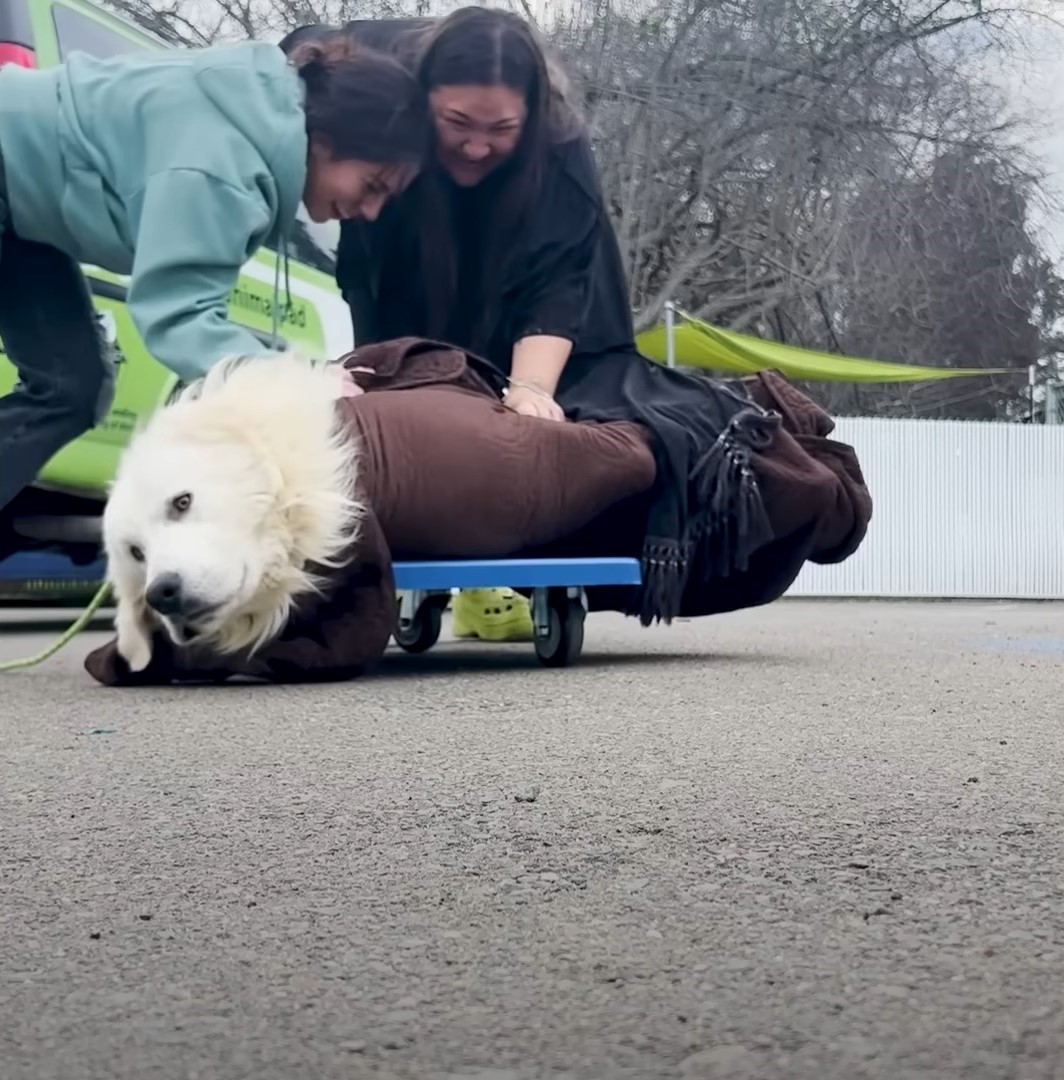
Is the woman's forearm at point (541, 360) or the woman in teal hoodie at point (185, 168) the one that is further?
the woman's forearm at point (541, 360)

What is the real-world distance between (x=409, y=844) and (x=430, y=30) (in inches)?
93.7

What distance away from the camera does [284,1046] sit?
0.81 m

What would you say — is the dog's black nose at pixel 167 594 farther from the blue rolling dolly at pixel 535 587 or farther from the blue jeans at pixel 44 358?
the blue jeans at pixel 44 358

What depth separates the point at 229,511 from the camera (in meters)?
2.44

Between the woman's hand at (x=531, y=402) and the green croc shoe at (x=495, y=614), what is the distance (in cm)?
A: 72

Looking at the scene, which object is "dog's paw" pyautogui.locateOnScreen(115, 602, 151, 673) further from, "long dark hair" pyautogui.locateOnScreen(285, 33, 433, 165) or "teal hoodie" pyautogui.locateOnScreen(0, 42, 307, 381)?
"long dark hair" pyautogui.locateOnScreen(285, 33, 433, 165)

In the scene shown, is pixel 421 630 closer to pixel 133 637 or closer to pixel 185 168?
pixel 133 637

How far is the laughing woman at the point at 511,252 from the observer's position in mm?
3182

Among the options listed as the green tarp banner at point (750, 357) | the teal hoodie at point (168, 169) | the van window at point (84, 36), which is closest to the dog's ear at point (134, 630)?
the teal hoodie at point (168, 169)

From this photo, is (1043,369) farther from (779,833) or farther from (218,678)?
(779,833)

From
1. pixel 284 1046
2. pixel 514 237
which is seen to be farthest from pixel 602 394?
pixel 284 1046

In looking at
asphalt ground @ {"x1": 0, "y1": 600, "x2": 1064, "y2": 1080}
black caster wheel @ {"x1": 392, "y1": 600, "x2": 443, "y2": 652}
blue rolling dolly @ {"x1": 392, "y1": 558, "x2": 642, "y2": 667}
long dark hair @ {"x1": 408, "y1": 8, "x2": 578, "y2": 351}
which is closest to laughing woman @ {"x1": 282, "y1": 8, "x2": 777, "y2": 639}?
long dark hair @ {"x1": 408, "y1": 8, "x2": 578, "y2": 351}

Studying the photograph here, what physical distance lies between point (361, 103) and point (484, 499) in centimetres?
99

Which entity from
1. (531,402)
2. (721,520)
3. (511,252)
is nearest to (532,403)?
(531,402)
